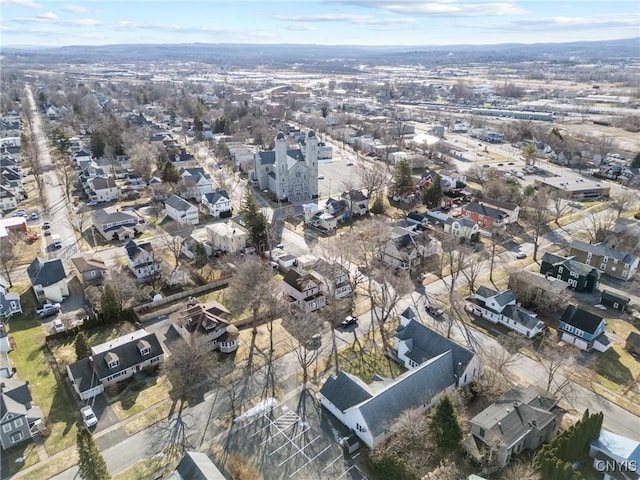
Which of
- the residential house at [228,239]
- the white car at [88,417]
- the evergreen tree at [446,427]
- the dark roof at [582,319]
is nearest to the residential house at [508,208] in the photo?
the dark roof at [582,319]

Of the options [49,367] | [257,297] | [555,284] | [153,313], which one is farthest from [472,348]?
[49,367]

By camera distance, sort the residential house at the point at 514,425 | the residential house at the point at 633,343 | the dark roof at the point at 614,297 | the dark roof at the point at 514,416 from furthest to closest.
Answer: the dark roof at the point at 614,297 < the residential house at the point at 633,343 < the dark roof at the point at 514,416 < the residential house at the point at 514,425

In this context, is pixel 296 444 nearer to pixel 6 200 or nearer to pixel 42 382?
pixel 42 382

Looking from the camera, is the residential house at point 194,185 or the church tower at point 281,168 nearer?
the church tower at point 281,168

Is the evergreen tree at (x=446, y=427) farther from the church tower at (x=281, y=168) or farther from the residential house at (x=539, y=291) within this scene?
the church tower at (x=281, y=168)

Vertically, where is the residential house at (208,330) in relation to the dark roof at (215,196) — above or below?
below

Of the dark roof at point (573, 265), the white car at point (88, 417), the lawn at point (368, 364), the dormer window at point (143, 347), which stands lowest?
the lawn at point (368, 364)

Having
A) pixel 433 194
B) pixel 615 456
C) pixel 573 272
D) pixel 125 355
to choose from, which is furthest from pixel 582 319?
pixel 125 355

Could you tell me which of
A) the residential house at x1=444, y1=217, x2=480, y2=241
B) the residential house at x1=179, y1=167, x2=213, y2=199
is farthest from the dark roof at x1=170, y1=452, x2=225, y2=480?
the residential house at x1=179, y1=167, x2=213, y2=199
